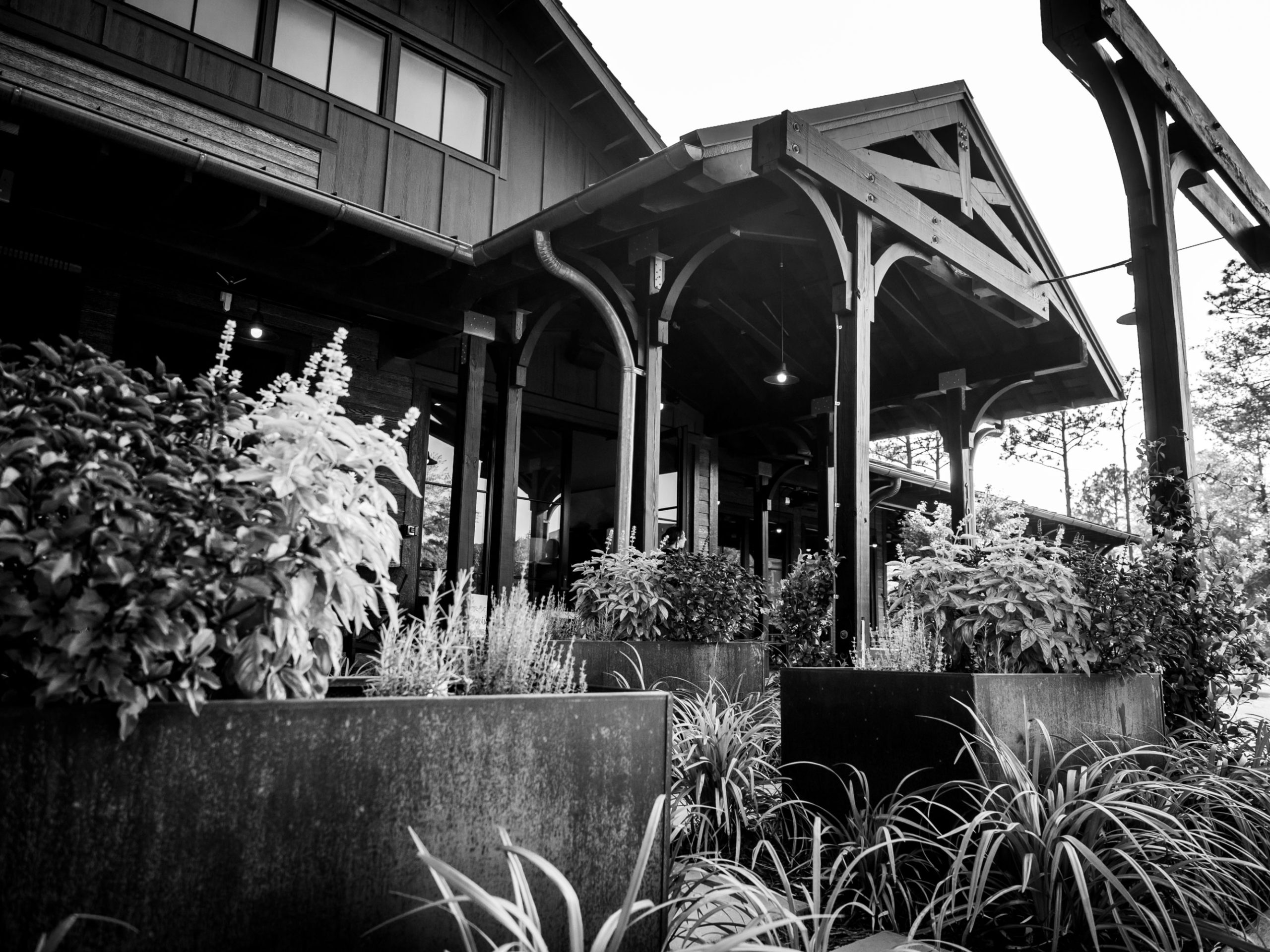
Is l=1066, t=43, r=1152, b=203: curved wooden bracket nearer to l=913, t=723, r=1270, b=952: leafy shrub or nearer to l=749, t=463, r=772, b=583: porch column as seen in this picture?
l=913, t=723, r=1270, b=952: leafy shrub

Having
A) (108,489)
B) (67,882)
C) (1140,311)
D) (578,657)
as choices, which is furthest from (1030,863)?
(1140,311)

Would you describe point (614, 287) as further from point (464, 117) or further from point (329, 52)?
point (329, 52)

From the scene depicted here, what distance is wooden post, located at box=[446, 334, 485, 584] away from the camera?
6484 millimetres

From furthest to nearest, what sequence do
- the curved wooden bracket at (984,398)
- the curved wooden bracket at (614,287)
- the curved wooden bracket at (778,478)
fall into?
the curved wooden bracket at (778,478) → the curved wooden bracket at (984,398) → the curved wooden bracket at (614,287)

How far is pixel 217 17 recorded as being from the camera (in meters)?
6.54

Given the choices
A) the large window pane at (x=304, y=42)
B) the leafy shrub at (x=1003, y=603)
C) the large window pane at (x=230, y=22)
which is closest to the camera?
the leafy shrub at (x=1003, y=603)

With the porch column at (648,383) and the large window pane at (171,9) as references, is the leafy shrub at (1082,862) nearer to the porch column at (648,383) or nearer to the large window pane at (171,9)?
the porch column at (648,383)

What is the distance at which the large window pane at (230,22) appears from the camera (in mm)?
6465

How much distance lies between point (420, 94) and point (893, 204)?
4.33m

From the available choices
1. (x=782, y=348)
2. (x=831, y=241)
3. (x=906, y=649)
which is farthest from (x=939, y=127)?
(x=906, y=649)

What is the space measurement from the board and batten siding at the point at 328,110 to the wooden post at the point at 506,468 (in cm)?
148

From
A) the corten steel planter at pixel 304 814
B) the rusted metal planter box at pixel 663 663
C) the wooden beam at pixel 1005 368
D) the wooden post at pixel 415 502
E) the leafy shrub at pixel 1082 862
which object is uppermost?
the wooden beam at pixel 1005 368

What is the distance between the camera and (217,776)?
139cm

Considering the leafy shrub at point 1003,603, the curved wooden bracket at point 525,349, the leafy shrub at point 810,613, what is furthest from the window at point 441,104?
the leafy shrub at point 1003,603
